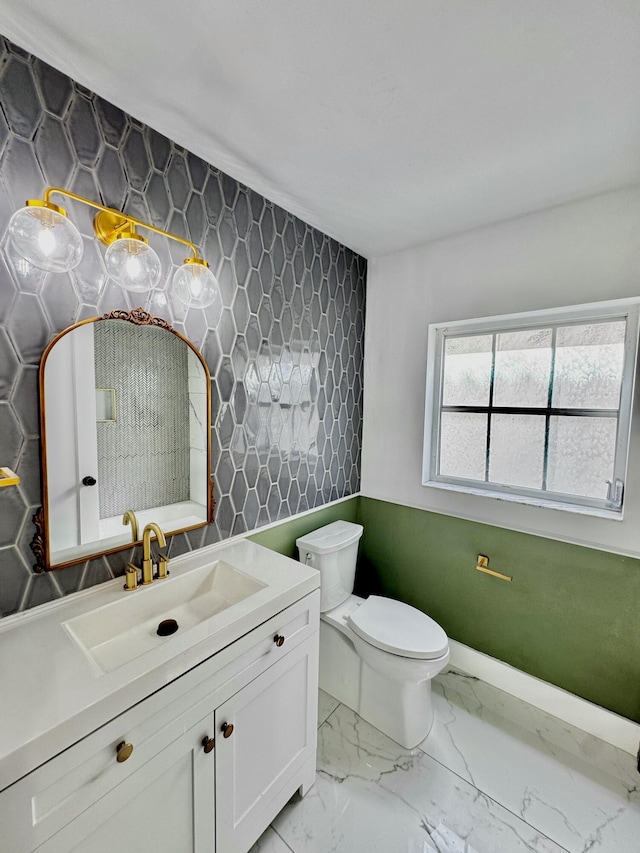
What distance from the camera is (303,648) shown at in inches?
49.8

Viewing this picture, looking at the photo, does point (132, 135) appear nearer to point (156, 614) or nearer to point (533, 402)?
point (156, 614)

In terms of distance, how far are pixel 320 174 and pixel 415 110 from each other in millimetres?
443

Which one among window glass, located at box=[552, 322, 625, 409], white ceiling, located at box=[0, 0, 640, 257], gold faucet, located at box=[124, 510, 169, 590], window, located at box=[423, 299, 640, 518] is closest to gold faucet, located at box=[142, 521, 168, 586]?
gold faucet, located at box=[124, 510, 169, 590]

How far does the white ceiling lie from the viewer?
33.9 inches

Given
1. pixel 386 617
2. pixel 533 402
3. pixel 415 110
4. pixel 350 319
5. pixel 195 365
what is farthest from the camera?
pixel 350 319

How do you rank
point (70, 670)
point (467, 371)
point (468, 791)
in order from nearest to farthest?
point (70, 670) → point (468, 791) → point (467, 371)

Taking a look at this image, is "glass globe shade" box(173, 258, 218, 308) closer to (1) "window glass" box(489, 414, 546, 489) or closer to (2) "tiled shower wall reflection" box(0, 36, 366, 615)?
(2) "tiled shower wall reflection" box(0, 36, 366, 615)

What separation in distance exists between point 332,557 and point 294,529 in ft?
0.81

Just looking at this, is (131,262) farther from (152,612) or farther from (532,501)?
(532,501)

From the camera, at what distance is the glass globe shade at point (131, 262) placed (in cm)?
100

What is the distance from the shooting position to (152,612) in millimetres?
1174

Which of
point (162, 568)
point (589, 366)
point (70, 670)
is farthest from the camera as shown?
point (589, 366)

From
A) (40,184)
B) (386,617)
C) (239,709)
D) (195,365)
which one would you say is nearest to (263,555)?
(239,709)

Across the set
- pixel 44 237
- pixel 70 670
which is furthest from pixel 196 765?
pixel 44 237
